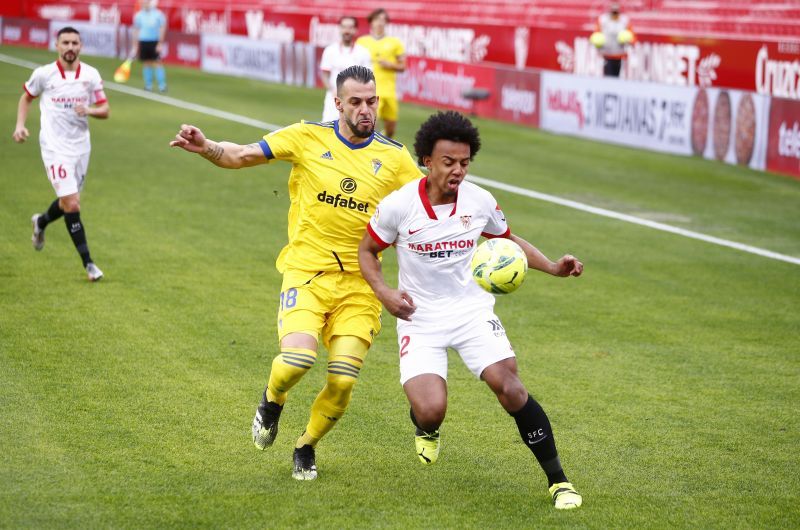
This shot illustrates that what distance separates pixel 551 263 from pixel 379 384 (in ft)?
8.55

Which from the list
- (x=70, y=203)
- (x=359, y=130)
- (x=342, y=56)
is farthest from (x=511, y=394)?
(x=342, y=56)

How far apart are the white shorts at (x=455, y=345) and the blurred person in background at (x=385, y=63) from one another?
14.2m

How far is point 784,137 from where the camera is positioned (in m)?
20.1

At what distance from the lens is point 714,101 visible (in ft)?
70.6

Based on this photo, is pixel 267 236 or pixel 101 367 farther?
pixel 267 236

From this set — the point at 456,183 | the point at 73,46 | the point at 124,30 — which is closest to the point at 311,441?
the point at 456,183

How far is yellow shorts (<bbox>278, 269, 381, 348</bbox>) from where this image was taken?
6.90m

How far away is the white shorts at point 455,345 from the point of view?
6.57 metres

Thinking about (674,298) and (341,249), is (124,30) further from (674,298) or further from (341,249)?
(341,249)

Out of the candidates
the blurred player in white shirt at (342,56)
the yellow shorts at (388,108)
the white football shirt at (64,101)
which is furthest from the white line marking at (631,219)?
the white football shirt at (64,101)

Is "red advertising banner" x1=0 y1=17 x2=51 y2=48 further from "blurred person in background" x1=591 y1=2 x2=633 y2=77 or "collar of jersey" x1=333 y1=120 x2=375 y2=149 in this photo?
"collar of jersey" x1=333 y1=120 x2=375 y2=149

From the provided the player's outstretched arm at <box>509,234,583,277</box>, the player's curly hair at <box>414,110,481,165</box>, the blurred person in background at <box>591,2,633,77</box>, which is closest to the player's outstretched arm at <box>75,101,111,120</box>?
the player's curly hair at <box>414,110,481,165</box>

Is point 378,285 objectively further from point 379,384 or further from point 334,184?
point 379,384

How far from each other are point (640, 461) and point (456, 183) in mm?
2304
